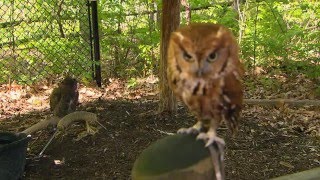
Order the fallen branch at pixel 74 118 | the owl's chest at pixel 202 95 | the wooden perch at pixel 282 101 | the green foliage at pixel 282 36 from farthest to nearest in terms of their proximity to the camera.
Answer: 1. the green foliage at pixel 282 36
2. the wooden perch at pixel 282 101
3. the fallen branch at pixel 74 118
4. the owl's chest at pixel 202 95

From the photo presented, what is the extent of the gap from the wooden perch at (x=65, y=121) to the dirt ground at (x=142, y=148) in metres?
0.15

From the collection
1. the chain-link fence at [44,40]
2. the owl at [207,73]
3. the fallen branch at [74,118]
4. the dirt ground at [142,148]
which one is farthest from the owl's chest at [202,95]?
the chain-link fence at [44,40]

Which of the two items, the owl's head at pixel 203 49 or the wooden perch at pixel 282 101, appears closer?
the owl's head at pixel 203 49

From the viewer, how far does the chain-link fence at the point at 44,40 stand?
278 inches

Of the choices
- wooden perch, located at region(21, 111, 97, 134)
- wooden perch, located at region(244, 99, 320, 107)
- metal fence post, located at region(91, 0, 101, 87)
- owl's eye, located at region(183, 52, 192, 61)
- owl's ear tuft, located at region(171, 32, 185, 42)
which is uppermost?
owl's ear tuft, located at region(171, 32, 185, 42)

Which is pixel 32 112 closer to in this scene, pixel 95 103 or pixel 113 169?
pixel 95 103

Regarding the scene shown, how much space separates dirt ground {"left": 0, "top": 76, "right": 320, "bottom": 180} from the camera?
13.2ft

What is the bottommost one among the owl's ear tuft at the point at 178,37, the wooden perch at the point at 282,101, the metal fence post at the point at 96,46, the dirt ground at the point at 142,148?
the dirt ground at the point at 142,148

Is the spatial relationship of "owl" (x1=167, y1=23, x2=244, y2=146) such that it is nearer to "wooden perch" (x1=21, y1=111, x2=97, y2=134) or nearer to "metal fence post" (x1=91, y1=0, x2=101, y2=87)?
"wooden perch" (x1=21, y1=111, x2=97, y2=134)

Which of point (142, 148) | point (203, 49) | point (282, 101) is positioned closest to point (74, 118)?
point (142, 148)

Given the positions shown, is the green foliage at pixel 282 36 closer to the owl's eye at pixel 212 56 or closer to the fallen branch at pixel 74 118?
the fallen branch at pixel 74 118

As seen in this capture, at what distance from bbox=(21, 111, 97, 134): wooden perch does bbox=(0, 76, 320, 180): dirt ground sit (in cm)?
15

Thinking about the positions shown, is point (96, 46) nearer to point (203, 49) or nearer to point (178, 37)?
point (178, 37)

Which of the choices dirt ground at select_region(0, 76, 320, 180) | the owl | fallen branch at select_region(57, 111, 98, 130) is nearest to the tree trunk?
dirt ground at select_region(0, 76, 320, 180)
